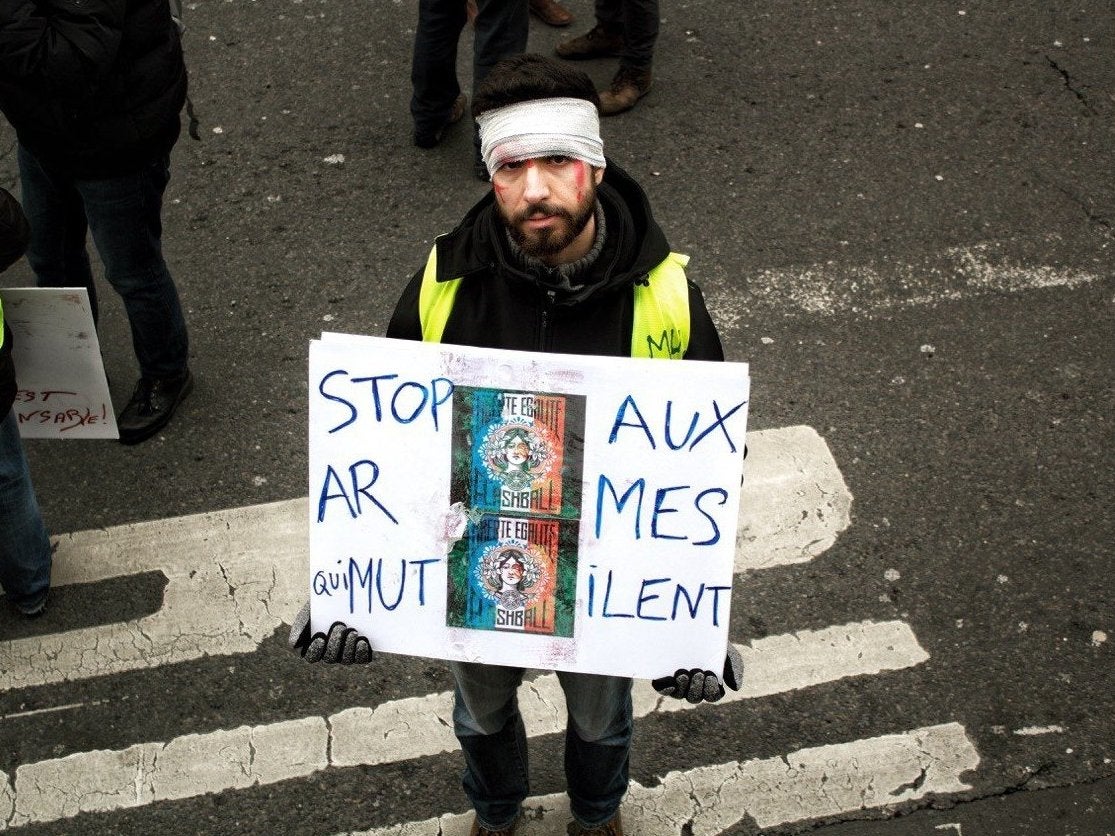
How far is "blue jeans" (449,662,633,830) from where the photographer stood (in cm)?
273

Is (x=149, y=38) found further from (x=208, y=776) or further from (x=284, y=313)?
(x=208, y=776)

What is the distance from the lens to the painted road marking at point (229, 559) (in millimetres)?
3736

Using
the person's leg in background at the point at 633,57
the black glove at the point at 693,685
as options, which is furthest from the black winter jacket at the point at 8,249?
the person's leg in background at the point at 633,57

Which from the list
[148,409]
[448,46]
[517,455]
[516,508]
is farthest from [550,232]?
[448,46]

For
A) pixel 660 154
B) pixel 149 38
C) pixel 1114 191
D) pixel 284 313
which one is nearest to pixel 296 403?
pixel 284 313

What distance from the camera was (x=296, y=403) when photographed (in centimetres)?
452

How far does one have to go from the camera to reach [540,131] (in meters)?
2.37

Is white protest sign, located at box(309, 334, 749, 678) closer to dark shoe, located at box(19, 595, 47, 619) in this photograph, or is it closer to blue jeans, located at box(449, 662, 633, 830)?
blue jeans, located at box(449, 662, 633, 830)

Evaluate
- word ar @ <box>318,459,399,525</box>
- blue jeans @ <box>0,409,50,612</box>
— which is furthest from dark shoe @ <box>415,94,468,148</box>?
word ar @ <box>318,459,399,525</box>

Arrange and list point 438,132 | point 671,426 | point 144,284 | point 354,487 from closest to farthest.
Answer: point 671,426 → point 354,487 → point 144,284 → point 438,132

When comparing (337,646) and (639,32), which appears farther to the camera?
(639,32)

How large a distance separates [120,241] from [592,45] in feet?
9.89

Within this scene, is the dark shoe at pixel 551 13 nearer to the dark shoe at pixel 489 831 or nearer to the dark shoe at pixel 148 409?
the dark shoe at pixel 148 409

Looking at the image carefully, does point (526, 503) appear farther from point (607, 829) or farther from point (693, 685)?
point (607, 829)
